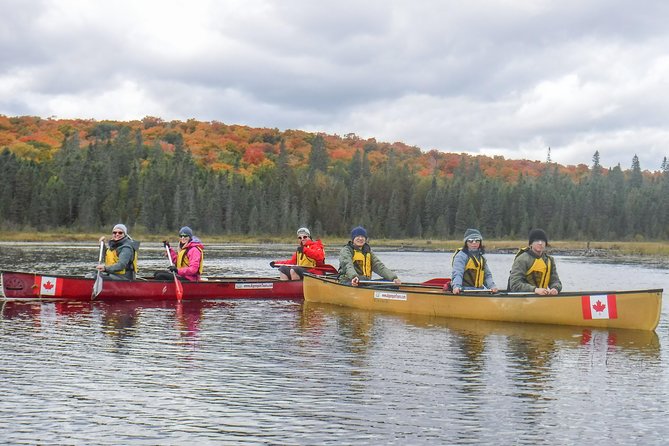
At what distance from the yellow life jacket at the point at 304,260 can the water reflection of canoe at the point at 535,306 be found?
176 inches

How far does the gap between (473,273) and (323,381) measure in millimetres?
8878

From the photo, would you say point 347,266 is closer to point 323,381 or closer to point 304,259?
point 304,259

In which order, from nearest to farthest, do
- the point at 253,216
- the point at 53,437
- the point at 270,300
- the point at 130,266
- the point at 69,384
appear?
the point at 53,437 < the point at 69,384 < the point at 130,266 < the point at 270,300 < the point at 253,216

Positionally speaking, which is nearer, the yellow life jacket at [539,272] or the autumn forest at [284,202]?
the yellow life jacket at [539,272]

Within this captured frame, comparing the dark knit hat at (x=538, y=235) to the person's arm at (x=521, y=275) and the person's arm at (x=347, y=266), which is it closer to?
the person's arm at (x=521, y=275)

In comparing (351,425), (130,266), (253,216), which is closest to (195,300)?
(130,266)

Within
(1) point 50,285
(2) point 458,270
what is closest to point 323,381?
(2) point 458,270

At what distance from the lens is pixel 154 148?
16838cm

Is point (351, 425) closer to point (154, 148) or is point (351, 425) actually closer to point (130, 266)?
point (130, 266)

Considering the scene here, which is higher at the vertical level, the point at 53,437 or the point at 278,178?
the point at 278,178

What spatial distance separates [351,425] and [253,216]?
120 metres

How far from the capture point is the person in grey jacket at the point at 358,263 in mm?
22656

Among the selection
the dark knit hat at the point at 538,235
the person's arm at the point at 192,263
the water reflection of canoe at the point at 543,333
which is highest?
the dark knit hat at the point at 538,235

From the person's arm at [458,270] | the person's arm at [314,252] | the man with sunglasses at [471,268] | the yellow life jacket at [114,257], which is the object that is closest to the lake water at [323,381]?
the person's arm at [458,270]
